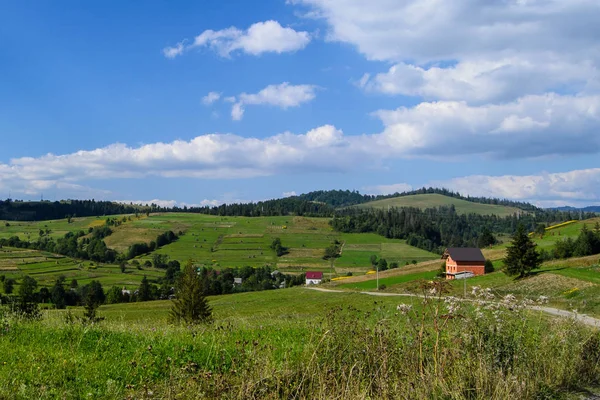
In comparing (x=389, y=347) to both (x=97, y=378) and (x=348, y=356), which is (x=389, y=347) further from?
(x=97, y=378)

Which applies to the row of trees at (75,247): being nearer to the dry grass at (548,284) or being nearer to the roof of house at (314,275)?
the roof of house at (314,275)

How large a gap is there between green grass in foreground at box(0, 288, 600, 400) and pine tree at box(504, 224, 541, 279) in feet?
151

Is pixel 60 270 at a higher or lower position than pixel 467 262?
lower

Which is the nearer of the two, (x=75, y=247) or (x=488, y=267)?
(x=488, y=267)

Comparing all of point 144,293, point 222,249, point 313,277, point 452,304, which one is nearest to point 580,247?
point 313,277

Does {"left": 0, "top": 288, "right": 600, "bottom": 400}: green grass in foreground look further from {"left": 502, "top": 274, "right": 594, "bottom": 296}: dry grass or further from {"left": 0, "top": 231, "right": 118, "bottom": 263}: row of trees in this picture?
{"left": 0, "top": 231, "right": 118, "bottom": 263}: row of trees

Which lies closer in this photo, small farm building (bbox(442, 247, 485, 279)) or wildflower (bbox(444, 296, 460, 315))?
wildflower (bbox(444, 296, 460, 315))

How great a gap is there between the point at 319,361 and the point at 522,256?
49.9 meters

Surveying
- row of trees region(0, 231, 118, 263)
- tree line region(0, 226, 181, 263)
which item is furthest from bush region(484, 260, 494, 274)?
row of trees region(0, 231, 118, 263)

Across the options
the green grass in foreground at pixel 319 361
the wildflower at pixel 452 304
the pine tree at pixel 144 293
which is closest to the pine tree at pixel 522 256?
the green grass in foreground at pixel 319 361

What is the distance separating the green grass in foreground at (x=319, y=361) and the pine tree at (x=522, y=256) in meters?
45.9

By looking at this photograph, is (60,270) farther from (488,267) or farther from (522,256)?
(522,256)

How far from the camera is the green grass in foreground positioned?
513cm

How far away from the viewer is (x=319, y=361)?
607cm
